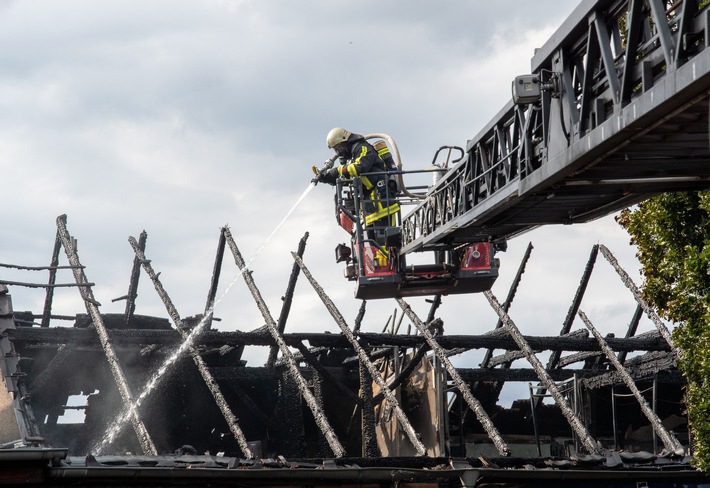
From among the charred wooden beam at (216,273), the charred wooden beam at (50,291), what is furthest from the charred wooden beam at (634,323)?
the charred wooden beam at (50,291)

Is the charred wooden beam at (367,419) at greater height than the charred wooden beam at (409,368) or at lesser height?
lesser

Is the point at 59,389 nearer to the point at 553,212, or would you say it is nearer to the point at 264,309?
the point at 264,309

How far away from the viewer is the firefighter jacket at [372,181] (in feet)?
52.1

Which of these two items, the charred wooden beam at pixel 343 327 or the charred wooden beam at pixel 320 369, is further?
the charred wooden beam at pixel 320 369

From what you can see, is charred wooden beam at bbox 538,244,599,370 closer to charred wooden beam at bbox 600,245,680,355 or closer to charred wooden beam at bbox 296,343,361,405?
charred wooden beam at bbox 600,245,680,355

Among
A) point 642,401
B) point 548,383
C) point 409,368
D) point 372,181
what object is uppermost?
point 372,181

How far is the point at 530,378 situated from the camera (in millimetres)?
23625

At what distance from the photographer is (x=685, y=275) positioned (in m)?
12.9

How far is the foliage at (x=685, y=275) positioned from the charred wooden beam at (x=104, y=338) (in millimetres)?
8108

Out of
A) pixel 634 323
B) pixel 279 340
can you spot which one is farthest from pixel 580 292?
pixel 279 340

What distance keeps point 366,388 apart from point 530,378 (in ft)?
16.6

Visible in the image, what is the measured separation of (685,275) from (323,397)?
12.0 m

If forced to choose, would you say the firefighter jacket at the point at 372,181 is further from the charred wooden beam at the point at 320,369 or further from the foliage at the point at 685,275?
the charred wooden beam at the point at 320,369

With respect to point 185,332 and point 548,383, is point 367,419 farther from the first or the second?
point 185,332
